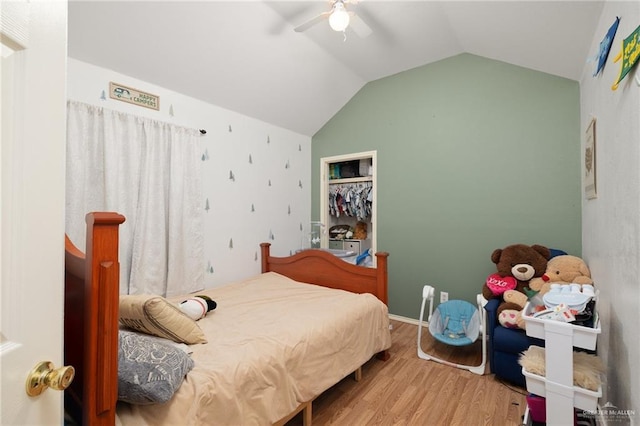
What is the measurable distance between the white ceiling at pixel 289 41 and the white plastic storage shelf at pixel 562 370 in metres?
1.76

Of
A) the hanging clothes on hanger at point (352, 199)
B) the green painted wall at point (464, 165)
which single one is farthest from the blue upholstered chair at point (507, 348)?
the hanging clothes on hanger at point (352, 199)

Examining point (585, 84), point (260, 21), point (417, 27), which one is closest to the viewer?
point (585, 84)

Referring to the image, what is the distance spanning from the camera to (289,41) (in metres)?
2.62

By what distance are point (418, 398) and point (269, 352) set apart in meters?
1.15

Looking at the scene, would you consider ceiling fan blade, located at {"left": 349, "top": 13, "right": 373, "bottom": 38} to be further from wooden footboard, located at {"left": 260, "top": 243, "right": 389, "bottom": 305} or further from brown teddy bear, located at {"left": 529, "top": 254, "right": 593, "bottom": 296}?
brown teddy bear, located at {"left": 529, "top": 254, "right": 593, "bottom": 296}

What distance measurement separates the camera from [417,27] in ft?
8.29

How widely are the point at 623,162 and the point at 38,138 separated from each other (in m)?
1.96

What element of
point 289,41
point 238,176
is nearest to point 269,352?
point 238,176

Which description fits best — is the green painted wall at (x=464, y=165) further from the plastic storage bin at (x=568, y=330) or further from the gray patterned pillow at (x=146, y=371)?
the gray patterned pillow at (x=146, y=371)

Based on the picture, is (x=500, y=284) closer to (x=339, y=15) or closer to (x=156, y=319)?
(x=339, y=15)

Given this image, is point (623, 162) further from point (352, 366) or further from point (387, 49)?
point (387, 49)

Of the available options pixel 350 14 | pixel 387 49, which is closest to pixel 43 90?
pixel 350 14

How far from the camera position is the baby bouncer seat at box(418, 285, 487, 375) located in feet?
7.82

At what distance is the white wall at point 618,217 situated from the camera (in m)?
1.12
